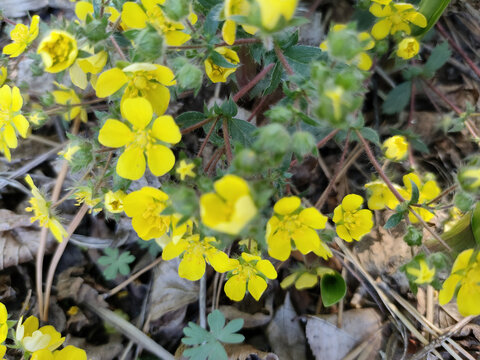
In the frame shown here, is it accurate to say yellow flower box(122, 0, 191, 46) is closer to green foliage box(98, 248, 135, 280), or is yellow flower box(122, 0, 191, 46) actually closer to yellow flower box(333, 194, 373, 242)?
yellow flower box(333, 194, 373, 242)

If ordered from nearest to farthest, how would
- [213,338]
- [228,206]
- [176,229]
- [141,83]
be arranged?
[228,206] → [176,229] → [141,83] → [213,338]

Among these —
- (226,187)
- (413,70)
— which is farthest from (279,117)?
(413,70)

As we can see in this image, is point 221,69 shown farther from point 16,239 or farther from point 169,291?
point 16,239

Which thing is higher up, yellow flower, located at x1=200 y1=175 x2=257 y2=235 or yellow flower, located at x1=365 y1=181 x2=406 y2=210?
yellow flower, located at x1=200 y1=175 x2=257 y2=235

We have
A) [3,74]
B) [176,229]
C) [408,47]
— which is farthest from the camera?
[408,47]

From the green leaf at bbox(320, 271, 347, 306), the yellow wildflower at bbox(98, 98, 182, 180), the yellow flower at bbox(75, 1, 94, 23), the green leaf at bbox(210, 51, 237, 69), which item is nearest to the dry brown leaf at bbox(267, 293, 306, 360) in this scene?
the green leaf at bbox(320, 271, 347, 306)

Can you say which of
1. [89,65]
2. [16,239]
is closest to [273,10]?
[89,65]

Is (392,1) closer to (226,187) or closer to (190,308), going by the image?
(226,187)
